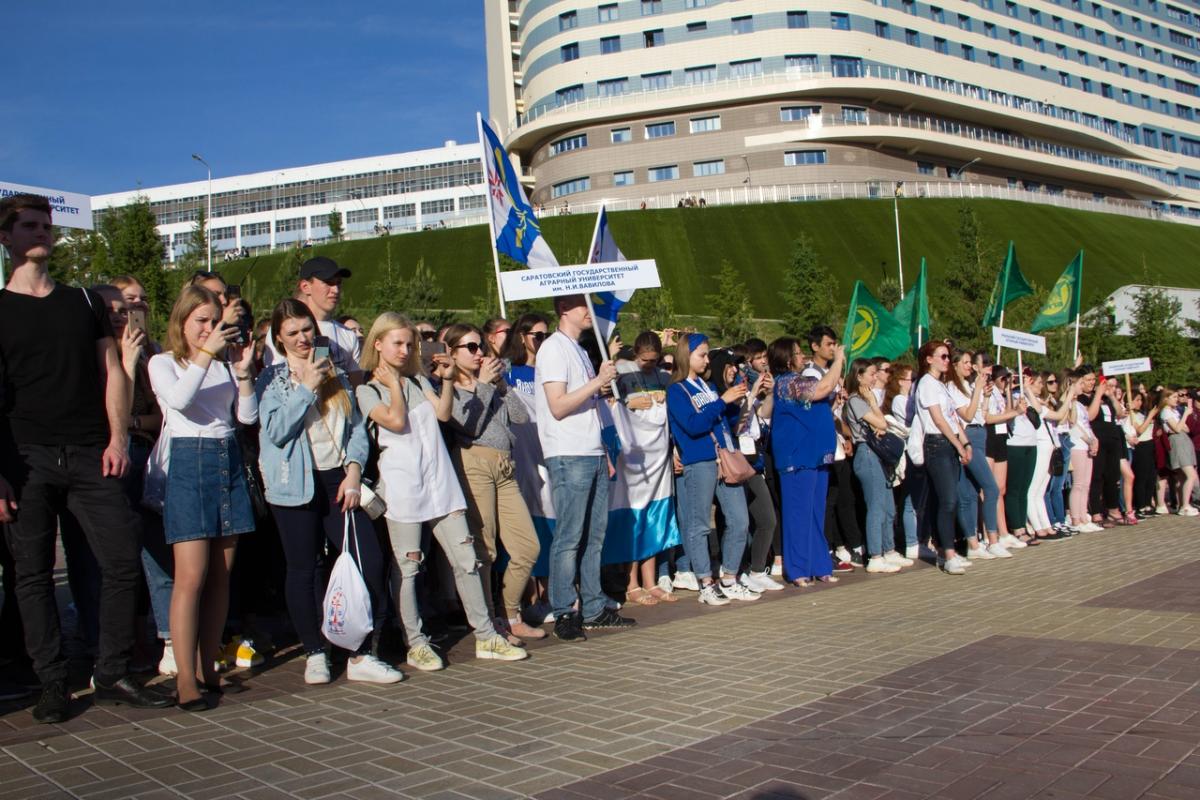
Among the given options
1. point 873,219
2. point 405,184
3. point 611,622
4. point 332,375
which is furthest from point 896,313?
point 405,184

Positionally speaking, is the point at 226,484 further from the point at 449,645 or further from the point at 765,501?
the point at 765,501

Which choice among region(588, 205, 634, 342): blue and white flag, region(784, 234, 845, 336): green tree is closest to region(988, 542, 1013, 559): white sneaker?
region(588, 205, 634, 342): blue and white flag

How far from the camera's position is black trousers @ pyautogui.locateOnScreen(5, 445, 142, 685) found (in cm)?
519

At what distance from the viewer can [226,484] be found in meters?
5.59

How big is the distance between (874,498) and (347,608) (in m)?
6.28

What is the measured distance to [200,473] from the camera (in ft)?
18.0

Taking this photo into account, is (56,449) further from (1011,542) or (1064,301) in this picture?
(1064,301)

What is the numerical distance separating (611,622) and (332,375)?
110 inches

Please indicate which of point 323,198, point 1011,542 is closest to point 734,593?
point 1011,542

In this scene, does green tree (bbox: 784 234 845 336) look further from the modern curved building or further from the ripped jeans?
the ripped jeans

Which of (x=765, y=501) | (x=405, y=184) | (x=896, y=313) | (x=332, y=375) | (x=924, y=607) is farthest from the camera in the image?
(x=405, y=184)

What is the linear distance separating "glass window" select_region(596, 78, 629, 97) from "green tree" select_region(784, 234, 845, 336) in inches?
1359

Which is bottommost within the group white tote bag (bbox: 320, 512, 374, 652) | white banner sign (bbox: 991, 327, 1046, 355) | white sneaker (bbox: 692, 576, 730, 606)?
white sneaker (bbox: 692, 576, 730, 606)

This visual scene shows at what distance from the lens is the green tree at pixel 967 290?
44659 millimetres
